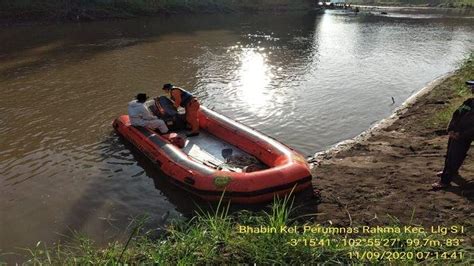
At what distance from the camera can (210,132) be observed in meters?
8.98

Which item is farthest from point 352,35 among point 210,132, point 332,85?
point 210,132

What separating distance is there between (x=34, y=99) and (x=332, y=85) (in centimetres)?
995

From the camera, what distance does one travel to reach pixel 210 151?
8203 millimetres

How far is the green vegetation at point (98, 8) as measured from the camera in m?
26.6

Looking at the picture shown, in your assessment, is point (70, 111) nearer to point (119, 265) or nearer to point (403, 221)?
point (119, 265)

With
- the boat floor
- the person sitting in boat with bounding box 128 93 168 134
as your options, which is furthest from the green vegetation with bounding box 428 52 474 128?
the person sitting in boat with bounding box 128 93 168 134

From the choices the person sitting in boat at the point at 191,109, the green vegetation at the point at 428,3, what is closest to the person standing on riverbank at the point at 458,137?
the person sitting in boat at the point at 191,109

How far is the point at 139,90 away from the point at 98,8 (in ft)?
64.7

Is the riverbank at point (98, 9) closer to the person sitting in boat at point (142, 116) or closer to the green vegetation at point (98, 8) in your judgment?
the green vegetation at point (98, 8)

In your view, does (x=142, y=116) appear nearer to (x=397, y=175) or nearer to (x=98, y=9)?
(x=397, y=175)

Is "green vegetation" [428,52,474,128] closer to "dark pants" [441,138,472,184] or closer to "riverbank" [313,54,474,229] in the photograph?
"riverbank" [313,54,474,229]

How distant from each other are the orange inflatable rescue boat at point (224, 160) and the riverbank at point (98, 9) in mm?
21733

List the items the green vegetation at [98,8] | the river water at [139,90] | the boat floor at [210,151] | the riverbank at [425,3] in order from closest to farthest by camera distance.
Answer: the river water at [139,90]
the boat floor at [210,151]
the green vegetation at [98,8]
the riverbank at [425,3]

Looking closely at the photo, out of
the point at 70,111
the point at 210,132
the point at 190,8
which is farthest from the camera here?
the point at 190,8
